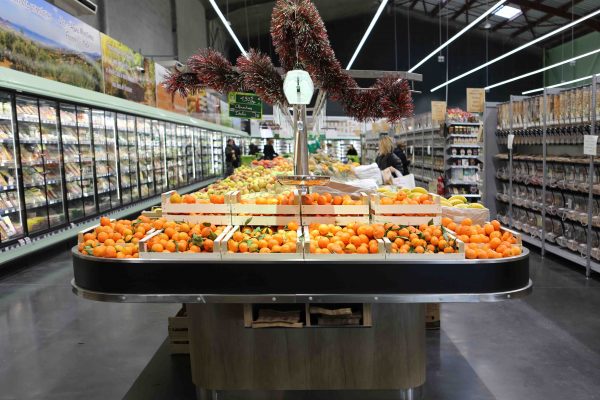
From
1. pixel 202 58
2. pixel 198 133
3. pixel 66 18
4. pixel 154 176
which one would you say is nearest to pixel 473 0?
pixel 198 133

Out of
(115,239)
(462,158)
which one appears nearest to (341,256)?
(115,239)

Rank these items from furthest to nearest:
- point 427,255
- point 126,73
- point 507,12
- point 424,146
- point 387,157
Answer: point 507,12 < point 424,146 < point 126,73 < point 387,157 < point 427,255

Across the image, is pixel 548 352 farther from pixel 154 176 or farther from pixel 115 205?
pixel 154 176

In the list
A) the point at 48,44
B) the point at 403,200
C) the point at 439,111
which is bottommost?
the point at 403,200

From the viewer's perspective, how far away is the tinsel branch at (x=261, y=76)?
107 inches

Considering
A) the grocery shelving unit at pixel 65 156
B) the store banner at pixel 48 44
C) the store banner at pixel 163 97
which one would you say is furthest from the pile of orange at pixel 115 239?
the store banner at pixel 163 97

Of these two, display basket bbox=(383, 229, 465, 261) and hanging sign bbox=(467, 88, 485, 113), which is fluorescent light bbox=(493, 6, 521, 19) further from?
display basket bbox=(383, 229, 465, 261)

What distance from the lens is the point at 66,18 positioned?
25.8 feet

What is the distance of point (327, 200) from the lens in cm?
301

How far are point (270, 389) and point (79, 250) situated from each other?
134cm

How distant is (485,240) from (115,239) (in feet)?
6.75

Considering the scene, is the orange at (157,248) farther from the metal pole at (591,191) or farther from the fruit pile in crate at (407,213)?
the metal pole at (591,191)

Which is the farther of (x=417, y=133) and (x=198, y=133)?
(x=198, y=133)

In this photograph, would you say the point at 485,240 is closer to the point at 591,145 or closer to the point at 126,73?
the point at 591,145
